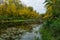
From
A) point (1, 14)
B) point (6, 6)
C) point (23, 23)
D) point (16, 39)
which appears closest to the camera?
point (16, 39)

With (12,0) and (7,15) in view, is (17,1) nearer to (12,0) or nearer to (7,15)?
(12,0)

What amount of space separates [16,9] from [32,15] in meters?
2.04

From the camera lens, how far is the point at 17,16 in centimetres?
2177

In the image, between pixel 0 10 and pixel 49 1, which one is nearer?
pixel 49 1

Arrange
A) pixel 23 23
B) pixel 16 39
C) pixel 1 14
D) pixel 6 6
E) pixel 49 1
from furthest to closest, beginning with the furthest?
pixel 6 6
pixel 1 14
pixel 23 23
pixel 16 39
pixel 49 1

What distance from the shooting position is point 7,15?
21.3 m

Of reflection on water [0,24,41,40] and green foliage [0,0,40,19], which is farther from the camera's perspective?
green foliage [0,0,40,19]

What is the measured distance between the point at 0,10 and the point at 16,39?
12714 mm

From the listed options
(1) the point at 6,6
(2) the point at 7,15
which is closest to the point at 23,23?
(2) the point at 7,15

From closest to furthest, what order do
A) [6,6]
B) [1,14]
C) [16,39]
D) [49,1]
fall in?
1. [49,1]
2. [16,39]
3. [1,14]
4. [6,6]

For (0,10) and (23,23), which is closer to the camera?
(23,23)

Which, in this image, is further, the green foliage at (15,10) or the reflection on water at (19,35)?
the green foliage at (15,10)

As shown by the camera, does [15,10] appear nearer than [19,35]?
No

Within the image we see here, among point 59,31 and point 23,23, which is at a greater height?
point 59,31
